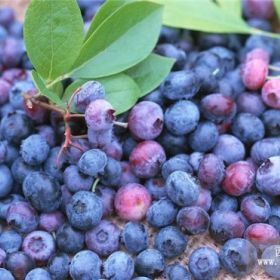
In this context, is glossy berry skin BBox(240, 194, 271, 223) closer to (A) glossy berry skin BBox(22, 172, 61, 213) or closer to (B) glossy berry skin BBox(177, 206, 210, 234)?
(B) glossy berry skin BBox(177, 206, 210, 234)

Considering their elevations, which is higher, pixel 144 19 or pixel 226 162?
pixel 144 19

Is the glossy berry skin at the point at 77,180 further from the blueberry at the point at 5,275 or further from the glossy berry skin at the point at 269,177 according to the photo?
the glossy berry skin at the point at 269,177

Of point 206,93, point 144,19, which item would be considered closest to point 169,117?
point 206,93

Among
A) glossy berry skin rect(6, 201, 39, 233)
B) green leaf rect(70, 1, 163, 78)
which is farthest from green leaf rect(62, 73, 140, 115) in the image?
glossy berry skin rect(6, 201, 39, 233)

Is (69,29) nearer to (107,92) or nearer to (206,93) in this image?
(107,92)

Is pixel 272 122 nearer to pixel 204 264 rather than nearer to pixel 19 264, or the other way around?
pixel 204 264

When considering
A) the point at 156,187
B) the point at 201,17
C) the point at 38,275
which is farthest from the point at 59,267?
the point at 201,17
